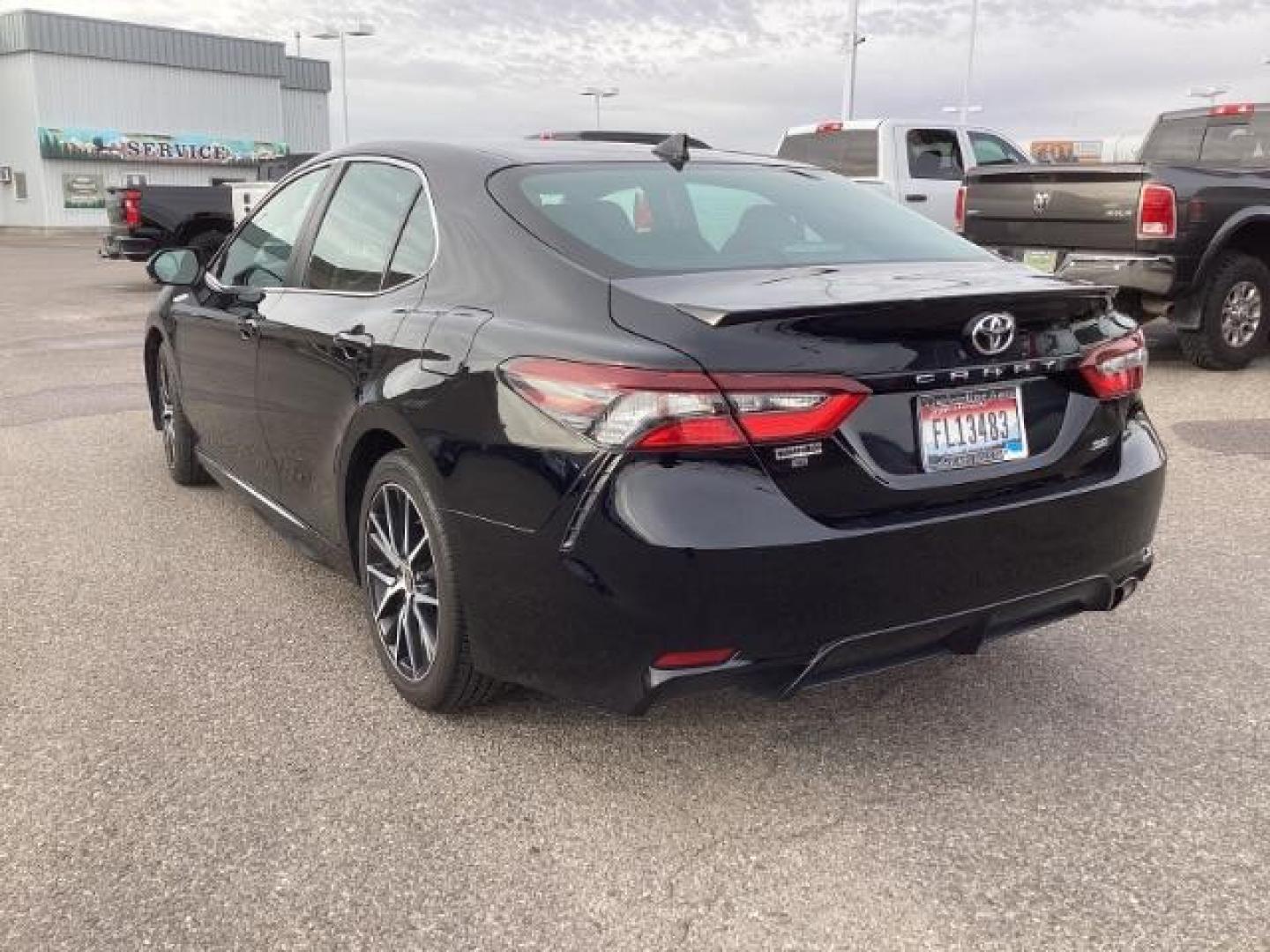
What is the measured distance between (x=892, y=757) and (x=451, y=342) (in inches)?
61.7

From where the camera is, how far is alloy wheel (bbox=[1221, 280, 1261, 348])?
28.2ft

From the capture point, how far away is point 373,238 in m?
3.70

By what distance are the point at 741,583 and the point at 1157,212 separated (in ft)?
22.4

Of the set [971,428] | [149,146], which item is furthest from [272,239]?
[149,146]

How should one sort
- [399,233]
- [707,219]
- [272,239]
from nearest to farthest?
[707,219], [399,233], [272,239]

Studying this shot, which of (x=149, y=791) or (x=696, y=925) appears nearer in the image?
(x=696, y=925)

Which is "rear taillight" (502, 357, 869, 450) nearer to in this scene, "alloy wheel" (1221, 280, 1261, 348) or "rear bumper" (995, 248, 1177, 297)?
"rear bumper" (995, 248, 1177, 297)

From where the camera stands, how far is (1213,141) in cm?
998

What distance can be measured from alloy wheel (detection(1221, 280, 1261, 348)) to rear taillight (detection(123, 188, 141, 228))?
14331 millimetres

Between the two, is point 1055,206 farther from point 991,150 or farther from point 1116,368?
point 1116,368

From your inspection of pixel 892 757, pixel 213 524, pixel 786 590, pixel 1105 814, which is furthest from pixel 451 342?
pixel 213 524

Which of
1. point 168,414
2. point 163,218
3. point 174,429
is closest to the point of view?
point 174,429

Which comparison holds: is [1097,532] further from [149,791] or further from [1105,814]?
[149,791]

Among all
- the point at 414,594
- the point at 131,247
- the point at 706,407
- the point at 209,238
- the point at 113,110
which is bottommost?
the point at 131,247
